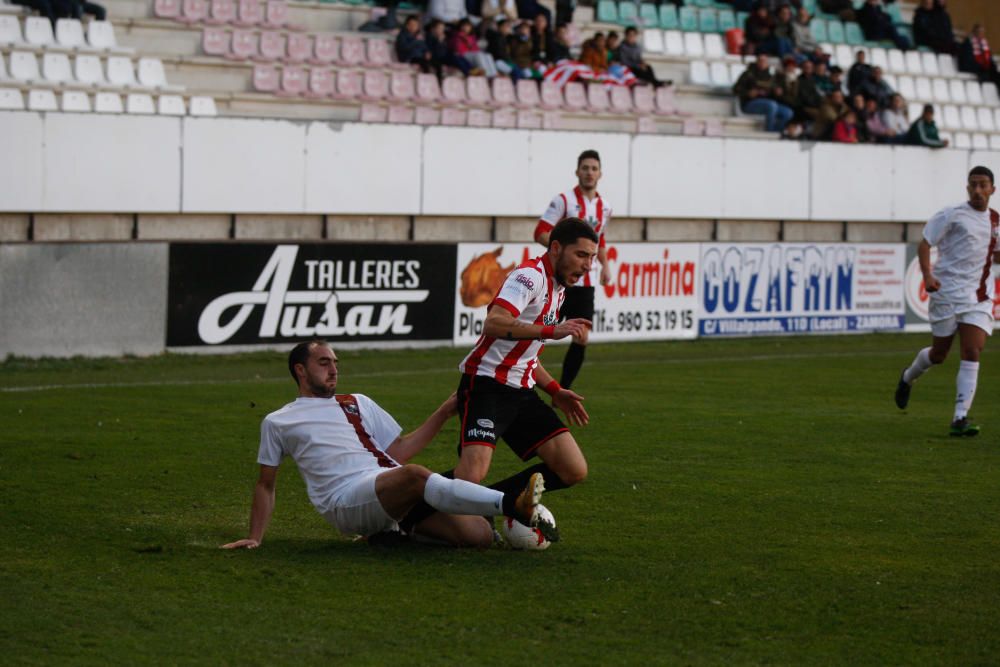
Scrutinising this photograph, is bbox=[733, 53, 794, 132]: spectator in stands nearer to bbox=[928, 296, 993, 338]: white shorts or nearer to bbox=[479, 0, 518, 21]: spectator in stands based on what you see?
bbox=[479, 0, 518, 21]: spectator in stands

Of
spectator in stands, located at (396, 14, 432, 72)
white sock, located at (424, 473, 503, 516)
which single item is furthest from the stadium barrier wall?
white sock, located at (424, 473, 503, 516)

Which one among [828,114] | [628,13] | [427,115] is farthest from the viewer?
[628,13]

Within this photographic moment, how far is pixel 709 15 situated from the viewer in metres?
29.5

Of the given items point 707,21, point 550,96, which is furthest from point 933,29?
point 550,96

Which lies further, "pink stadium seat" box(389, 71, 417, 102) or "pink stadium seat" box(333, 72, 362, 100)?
"pink stadium seat" box(389, 71, 417, 102)

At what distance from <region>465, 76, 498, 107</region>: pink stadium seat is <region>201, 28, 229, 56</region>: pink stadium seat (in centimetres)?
386

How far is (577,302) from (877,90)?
1595 cm

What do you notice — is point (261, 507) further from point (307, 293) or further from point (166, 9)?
point (166, 9)

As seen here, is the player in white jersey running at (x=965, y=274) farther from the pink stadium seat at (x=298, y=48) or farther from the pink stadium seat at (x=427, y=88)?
the pink stadium seat at (x=298, y=48)

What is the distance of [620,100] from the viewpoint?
81.6ft

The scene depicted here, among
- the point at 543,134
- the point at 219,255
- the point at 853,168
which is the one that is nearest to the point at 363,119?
the point at 543,134

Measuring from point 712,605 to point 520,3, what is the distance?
20218 mm

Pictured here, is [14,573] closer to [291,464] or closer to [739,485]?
[291,464]

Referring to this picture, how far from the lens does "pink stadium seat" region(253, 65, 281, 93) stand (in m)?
21.1
